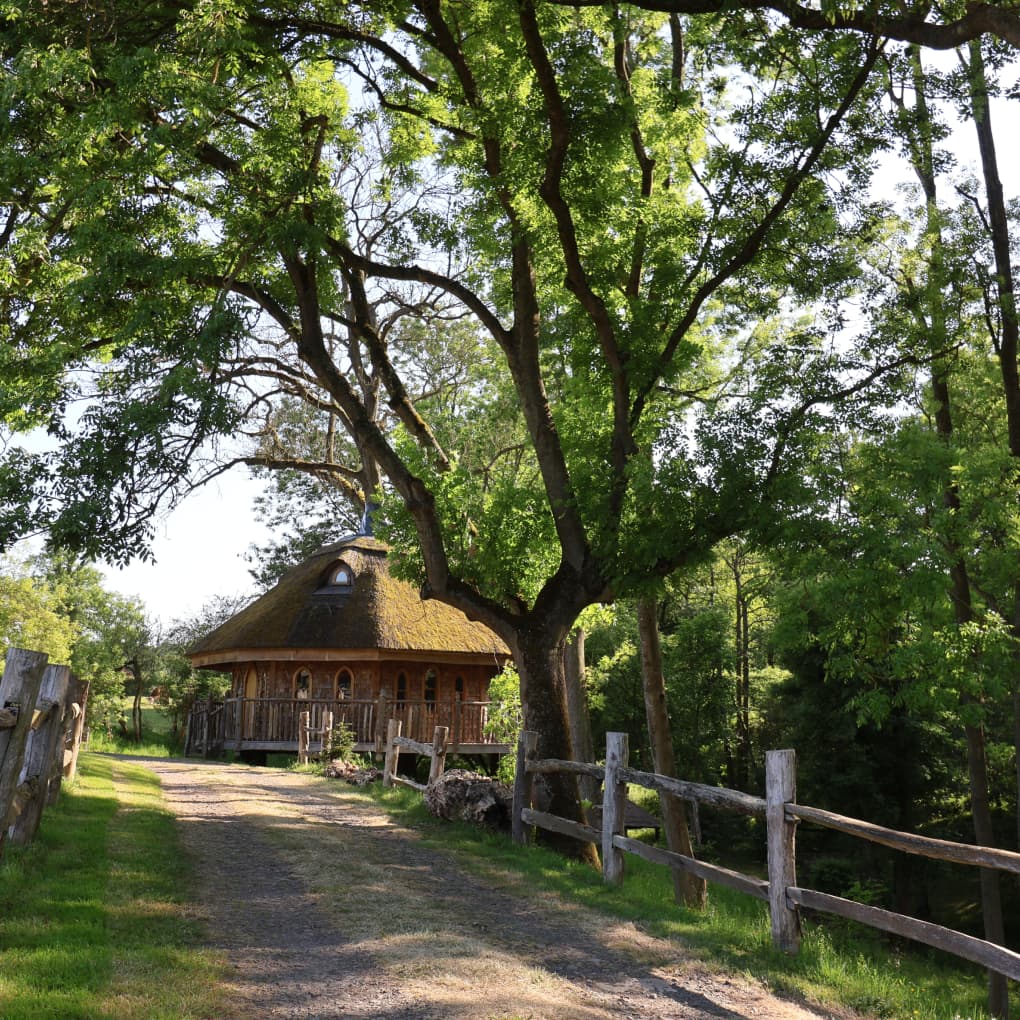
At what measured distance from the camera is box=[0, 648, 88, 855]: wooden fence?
23.5 feet

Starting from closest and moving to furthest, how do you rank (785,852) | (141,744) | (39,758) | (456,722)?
(785,852)
(39,758)
(456,722)
(141,744)

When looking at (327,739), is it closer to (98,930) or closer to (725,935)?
(725,935)

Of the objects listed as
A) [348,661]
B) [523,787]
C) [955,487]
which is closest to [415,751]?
[523,787]

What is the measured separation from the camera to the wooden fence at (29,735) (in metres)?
7.15

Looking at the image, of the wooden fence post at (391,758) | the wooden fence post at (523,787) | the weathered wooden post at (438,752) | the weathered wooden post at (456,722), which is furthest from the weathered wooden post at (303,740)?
the wooden fence post at (523,787)

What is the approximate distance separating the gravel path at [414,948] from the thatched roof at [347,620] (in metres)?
16.7

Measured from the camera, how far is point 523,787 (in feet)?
43.3

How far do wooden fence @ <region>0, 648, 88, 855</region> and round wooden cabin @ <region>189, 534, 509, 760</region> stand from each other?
43.3ft

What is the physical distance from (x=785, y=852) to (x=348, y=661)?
22.3 m

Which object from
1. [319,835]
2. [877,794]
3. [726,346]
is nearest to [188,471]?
[319,835]

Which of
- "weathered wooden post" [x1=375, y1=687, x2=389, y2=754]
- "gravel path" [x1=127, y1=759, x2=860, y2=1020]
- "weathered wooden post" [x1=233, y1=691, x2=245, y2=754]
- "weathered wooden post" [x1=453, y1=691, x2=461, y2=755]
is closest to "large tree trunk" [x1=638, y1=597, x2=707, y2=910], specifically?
"gravel path" [x1=127, y1=759, x2=860, y2=1020]

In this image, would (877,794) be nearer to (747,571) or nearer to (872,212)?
(747,571)

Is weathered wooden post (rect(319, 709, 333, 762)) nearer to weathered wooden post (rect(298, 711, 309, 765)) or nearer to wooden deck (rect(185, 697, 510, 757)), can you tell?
weathered wooden post (rect(298, 711, 309, 765))

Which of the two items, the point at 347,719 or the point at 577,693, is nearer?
the point at 577,693
